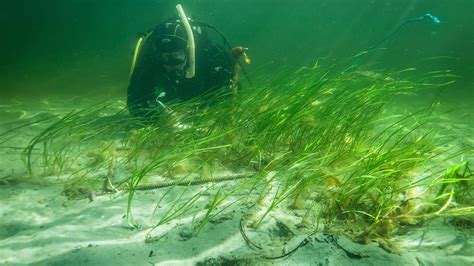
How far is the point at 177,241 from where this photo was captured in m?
2.19

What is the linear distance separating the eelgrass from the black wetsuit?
3.11 feet

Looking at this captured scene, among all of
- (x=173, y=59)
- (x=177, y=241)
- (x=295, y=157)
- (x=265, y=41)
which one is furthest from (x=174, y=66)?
(x=265, y=41)

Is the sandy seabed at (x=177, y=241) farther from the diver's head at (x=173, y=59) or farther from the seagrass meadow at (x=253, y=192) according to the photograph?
the diver's head at (x=173, y=59)

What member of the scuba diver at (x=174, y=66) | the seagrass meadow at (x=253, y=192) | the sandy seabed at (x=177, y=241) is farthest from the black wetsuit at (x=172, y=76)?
the sandy seabed at (x=177, y=241)

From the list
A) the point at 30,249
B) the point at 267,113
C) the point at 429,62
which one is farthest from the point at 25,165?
the point at 429,62

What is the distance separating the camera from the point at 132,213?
2.56m

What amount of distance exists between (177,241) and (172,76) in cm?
377

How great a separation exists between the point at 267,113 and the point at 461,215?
200 centimetres

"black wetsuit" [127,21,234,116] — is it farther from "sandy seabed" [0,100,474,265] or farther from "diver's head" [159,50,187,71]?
"sandy seabed" [0,100,474,265]

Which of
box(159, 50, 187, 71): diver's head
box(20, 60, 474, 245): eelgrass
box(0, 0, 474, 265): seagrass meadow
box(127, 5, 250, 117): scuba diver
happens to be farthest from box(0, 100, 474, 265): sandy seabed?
box(159, 50, 187, 71): diver's head

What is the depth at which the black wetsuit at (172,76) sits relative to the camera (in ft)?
18.0

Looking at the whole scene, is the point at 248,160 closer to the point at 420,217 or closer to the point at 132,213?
the point at 132,213

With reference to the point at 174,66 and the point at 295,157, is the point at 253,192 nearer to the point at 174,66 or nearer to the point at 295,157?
the point at 295,157

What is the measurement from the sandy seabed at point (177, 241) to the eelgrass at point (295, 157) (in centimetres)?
12
